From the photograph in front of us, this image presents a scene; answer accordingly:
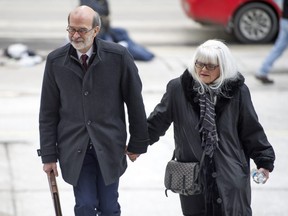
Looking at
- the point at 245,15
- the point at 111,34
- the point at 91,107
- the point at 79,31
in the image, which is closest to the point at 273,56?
the point at 111,34

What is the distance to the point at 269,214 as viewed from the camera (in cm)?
608

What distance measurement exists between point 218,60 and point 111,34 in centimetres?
756

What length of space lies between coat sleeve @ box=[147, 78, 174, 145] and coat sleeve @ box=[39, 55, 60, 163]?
576 millimetres

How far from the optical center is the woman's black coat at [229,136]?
440 cm

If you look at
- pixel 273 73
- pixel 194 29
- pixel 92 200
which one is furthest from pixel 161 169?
pixel 194 29

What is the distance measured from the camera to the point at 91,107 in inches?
182

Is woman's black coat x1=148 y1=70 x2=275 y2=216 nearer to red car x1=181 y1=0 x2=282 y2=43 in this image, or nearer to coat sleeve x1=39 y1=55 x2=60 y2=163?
coat sleeve x1=39 y1=55 x2=60 y2=163

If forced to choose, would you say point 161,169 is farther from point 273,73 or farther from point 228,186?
point 273,73

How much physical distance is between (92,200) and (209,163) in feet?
2.60

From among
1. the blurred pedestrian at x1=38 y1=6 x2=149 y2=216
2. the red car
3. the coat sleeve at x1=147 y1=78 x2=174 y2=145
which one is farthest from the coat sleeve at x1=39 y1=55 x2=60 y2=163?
the red car

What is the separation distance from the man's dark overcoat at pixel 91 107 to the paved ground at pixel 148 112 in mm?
1464

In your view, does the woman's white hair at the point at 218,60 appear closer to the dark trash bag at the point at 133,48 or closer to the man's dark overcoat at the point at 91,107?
the man's dark overcoat at the point at 91,107

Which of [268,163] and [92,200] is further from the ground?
[268,163]

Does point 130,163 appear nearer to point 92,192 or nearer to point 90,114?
point 92,192
